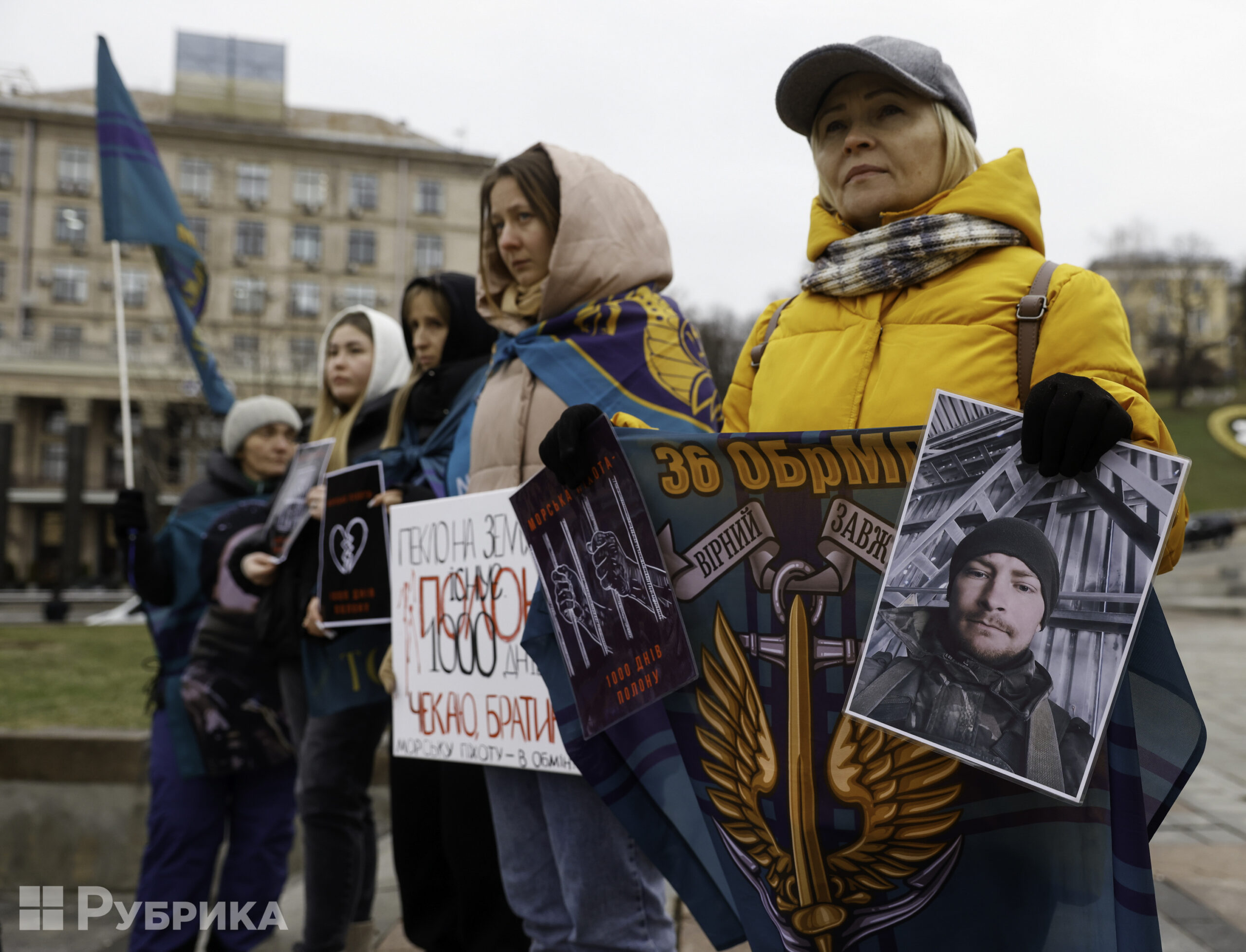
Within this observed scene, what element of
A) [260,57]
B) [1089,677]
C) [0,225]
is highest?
[260,57]

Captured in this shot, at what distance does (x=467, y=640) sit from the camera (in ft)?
8.04

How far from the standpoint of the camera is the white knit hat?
12.9ft

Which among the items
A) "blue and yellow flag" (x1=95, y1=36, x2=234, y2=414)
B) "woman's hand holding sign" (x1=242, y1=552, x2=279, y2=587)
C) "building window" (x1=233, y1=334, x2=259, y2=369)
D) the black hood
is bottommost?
"woman's hand holding sign" (x1=242, y1=552, x2=279, y2=587)

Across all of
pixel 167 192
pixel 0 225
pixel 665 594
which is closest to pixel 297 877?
pixel 167 192

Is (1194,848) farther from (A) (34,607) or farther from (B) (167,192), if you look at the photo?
(A) (34,607)

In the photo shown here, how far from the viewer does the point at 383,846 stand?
191 inches

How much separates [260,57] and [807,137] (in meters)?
58.3

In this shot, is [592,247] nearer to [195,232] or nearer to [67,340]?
[195,232]

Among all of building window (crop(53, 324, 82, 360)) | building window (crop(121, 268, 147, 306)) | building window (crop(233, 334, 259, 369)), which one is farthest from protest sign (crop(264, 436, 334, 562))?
building window (crop(121, 268, 147, 306))

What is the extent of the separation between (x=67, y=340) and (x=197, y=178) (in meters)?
9.95

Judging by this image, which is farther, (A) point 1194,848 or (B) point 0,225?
(B) point 0,225

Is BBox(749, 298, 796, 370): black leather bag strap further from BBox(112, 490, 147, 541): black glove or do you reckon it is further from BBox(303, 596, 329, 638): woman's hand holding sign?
BBox(112, 490, 147, 541): black glove

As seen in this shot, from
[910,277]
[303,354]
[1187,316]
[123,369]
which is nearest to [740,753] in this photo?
[910,277]

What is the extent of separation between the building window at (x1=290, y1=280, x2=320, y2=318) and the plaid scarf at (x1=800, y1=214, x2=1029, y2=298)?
4966 cm
